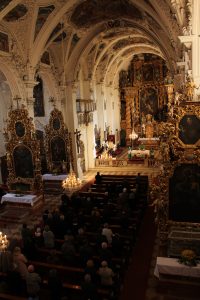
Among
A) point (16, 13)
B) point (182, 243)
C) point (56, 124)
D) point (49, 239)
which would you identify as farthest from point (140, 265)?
point (16, 13)

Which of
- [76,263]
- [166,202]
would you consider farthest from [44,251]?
[166,202]

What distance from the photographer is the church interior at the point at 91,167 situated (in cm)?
758

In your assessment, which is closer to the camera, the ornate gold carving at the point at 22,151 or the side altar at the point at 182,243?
the side altar at the point at 182,243

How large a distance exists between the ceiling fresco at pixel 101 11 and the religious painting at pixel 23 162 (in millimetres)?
6680

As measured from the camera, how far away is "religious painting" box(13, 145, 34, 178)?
14.1m

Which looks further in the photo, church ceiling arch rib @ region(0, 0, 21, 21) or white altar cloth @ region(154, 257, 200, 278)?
Result: church ceiling arch rib @ region(0, 0, 21, 21)

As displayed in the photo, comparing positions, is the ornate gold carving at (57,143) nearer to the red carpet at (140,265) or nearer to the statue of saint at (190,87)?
the red carpet at (140,265)

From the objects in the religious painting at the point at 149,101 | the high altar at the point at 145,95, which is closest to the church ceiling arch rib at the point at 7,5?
the high altar at the point at 145,95

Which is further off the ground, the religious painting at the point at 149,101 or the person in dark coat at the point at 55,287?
the religious painting at the point at 149,101

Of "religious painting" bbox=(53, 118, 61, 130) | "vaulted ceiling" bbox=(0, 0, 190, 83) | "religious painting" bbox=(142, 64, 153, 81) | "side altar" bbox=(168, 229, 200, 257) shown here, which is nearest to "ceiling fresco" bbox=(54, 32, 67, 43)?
"vaulted ceiling" bbox=(0, 0, 190, 83)

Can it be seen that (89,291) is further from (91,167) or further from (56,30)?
(91,167)

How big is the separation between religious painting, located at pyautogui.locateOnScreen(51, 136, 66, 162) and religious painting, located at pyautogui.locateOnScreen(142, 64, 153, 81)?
15.2 metres

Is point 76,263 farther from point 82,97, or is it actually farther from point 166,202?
point 82,97

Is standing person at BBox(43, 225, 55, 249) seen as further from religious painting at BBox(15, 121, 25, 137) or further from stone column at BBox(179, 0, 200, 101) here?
religious painting at BBox(15, 121, 25, 137)
